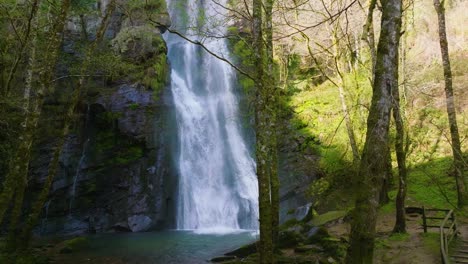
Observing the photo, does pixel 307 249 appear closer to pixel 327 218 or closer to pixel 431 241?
pixel 431 241

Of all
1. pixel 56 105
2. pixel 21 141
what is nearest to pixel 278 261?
pixel 21 141

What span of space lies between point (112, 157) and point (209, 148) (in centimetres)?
562

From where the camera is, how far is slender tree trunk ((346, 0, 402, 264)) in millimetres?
4707

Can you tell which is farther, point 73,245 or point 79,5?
point 79,5

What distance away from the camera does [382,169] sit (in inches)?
186

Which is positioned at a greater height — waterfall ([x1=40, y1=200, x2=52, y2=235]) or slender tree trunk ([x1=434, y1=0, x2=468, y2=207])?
slender tree trunk ([x1=434, y1=0, x2=468, y2=207])

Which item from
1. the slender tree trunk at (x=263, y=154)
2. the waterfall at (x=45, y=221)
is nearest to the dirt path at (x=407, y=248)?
the slender tree trunk at (x=263, y=154)

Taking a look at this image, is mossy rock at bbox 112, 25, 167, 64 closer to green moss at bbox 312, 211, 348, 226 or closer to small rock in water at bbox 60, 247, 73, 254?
small rock in water at bbox 60, 247, 73, 254

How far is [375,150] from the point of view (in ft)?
15.6

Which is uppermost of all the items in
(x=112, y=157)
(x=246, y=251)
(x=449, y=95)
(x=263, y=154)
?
(x=449, y=95)

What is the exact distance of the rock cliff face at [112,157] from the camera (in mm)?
19281

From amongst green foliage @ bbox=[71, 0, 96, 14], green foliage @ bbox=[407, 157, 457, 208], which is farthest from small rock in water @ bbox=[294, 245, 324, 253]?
green foliage @ bbox=[71, 0, 96, 14]

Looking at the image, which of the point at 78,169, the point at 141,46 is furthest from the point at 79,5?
the point at 78,169

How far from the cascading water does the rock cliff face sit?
1.19 meters
